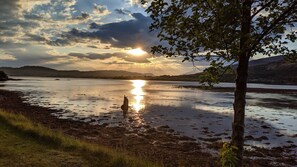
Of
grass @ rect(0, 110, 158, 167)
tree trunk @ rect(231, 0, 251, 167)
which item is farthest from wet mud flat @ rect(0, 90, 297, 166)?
tree trunk @ rect(231, 0, 251, 167)

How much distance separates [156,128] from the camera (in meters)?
29.2

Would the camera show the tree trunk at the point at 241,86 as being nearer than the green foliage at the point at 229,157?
Yes

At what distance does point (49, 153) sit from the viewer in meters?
12.8

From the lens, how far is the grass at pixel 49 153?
455 inches

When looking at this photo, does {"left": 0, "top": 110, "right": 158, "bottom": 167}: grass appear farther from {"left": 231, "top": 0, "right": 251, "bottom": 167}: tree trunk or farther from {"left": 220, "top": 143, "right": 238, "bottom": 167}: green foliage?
{"left": 231, "top": 0, "right": 251, "bottom": 167}: tree trunk

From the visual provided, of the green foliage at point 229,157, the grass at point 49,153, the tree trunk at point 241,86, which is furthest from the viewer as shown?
the grass at point 49,153

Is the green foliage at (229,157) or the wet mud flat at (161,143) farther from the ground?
the green foliage at (229,157)

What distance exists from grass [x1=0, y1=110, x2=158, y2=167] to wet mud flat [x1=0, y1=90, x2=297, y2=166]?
3935 mm

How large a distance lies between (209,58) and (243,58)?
1089 millimetres

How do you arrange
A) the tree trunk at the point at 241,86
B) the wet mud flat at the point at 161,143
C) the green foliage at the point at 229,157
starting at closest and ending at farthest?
1. the tree trunk at the point at 241,86
2. the green foliage at the point at 229,157
3. the wet mud flat at the point at 161,143

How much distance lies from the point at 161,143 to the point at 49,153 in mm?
11499

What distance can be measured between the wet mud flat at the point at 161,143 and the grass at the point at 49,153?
3935mm

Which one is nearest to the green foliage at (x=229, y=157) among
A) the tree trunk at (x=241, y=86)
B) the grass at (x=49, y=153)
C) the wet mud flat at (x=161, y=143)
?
the tree trunk at (x=241, y=86)

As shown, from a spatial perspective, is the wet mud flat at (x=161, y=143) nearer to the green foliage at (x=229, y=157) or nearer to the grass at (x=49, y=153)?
the grass at (x=49, y=153)
